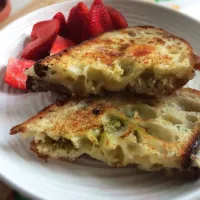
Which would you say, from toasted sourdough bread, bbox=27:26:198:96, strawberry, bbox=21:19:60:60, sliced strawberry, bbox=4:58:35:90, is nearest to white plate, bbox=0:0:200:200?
sliced strawberry, bbox=4:58:35:90

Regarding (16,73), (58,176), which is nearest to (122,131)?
(58,176)

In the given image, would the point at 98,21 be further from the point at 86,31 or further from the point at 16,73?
the point at 16,73

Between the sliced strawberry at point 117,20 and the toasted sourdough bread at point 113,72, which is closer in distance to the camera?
the toasted sourdough bread at point 113,72

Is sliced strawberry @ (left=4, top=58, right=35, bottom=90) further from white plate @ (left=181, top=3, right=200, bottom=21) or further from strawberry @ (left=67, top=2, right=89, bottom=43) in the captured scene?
white plate @ (left=181, top=3, right=200, bottom=21)

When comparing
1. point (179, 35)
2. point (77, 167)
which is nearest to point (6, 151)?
point (77, 167)

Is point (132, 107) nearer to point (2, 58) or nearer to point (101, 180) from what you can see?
point (101, 180)

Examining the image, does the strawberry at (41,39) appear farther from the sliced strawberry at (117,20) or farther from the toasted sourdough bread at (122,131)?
the toasted sourdough bread at (122,131)

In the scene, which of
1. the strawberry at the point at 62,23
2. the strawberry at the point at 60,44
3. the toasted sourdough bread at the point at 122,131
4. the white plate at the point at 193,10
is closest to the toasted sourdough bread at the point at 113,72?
the toasted sourdough bread at the point at 122,131
